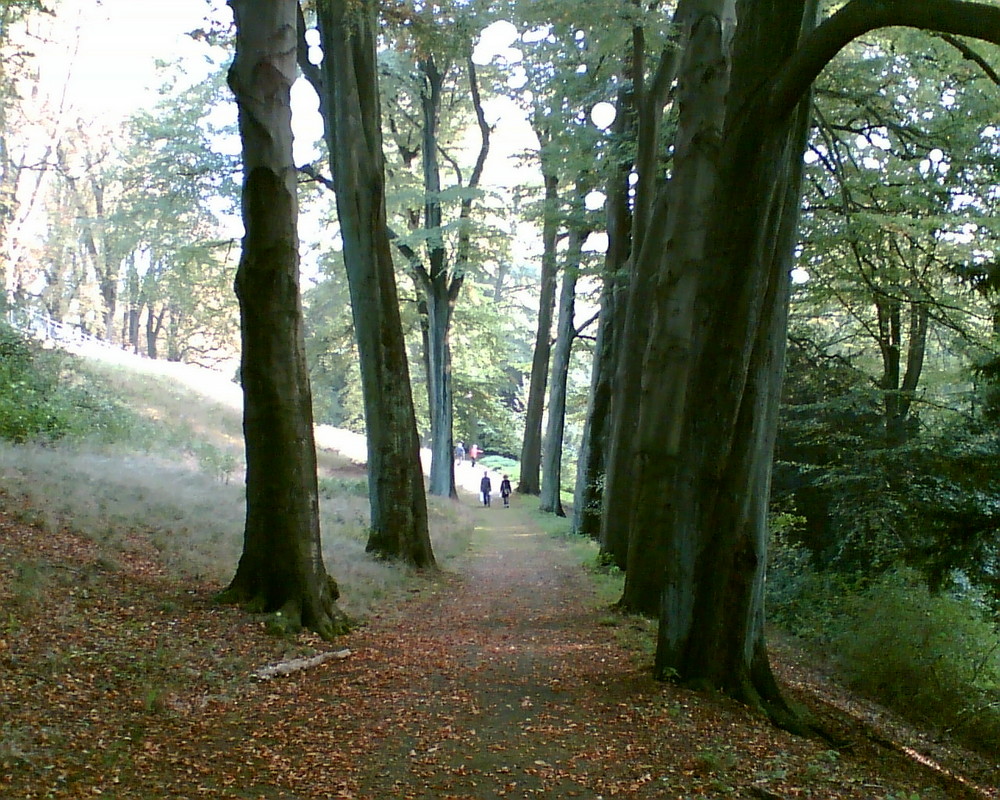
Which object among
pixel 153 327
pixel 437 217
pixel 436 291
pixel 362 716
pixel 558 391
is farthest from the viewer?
pixel 153 327

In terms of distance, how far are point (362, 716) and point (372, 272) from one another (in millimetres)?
7982

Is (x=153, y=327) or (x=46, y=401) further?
(x=153, y=327)

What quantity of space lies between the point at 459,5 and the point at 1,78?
301 inches

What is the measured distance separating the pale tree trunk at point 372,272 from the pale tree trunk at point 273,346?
4089 millimetres

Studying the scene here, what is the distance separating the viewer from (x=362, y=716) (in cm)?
583

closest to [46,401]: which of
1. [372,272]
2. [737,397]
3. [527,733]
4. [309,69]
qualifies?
[372,272]

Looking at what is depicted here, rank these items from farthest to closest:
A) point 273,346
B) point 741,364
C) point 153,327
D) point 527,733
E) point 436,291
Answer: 1. point 153,327
2. point 436,291
3. point 273,346
4. point 741,364
5. point 527,733

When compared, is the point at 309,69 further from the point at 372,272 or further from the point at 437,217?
the point at 437,217

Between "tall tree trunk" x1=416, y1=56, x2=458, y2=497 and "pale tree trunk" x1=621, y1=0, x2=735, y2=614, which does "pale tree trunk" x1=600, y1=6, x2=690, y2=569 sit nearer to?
"pale tree trunk" x1=621, y1=0, x2=735, y2=614

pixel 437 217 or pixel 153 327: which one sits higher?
pixel 153 327

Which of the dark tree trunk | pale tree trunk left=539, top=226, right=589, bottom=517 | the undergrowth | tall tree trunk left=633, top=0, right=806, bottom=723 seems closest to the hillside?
tall tree trunk left=633, top=0, right=806, bottom=723

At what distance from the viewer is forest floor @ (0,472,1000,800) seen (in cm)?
453

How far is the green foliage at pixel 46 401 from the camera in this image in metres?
13.9

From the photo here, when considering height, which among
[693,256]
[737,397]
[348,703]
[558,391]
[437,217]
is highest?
[437,217]
